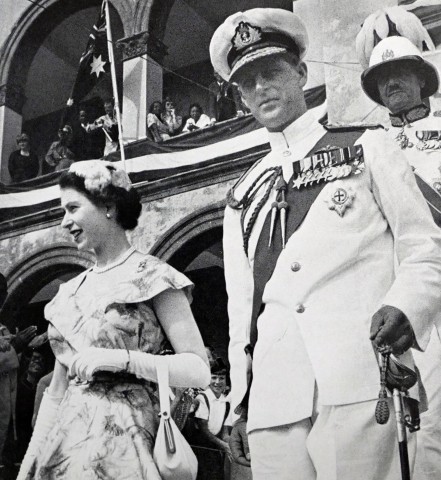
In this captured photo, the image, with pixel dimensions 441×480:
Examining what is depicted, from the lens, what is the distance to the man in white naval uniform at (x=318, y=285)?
152 centimetres

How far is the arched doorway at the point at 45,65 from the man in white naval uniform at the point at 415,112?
1266 mm

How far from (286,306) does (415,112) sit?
68cm

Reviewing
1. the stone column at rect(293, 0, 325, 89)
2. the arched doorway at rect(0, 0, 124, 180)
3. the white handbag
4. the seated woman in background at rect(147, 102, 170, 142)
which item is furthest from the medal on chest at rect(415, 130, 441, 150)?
the arched doorway at rect(0, 0, 124, 180)

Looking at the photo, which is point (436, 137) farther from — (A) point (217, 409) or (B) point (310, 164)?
(A) point (217, 409)

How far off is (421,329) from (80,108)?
6.48 feet

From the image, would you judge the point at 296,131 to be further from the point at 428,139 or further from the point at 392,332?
the point at 392,332

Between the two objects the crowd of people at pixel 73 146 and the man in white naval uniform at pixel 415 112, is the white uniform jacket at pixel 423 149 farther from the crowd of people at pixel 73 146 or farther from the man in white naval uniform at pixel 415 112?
Answer: the crowd of people at pixel 73 146

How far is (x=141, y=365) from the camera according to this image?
2.02m

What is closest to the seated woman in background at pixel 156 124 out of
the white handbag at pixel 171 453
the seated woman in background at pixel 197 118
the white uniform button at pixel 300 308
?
the seated woman in background at pixel 197 118

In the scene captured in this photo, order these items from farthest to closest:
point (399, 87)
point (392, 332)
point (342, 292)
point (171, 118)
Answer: point (171, 118) < point (399, 87) < point (342, 292) < point (392, 332)

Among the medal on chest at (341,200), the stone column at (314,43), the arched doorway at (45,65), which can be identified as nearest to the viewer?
the medal on chest at (341,200)

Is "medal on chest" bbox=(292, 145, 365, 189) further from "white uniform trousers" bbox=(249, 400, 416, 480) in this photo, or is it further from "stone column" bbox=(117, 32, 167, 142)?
"stone column" bbox=(117, 32, 167, 142)

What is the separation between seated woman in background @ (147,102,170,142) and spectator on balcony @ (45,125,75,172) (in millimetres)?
330

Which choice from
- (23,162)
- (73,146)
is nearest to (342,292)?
(73,146)
